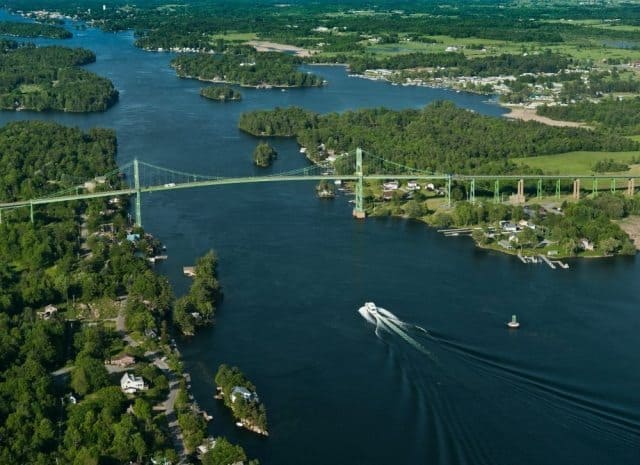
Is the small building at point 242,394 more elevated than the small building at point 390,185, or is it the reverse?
the small building at point 390,185

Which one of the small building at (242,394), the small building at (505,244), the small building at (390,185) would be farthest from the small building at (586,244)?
the small building at (242,394)

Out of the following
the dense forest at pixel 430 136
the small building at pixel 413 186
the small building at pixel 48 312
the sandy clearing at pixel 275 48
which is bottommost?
the small building at pixel 48 312

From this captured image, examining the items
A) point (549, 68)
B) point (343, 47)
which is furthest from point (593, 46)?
point (343, 47)

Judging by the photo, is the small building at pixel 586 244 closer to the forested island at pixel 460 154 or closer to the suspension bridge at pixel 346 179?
the forested island at pixel 460 154

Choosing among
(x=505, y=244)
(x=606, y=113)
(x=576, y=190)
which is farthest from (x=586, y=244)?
(x=606, y=113)

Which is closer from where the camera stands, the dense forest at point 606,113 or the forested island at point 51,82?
the dense forest at point 606,113

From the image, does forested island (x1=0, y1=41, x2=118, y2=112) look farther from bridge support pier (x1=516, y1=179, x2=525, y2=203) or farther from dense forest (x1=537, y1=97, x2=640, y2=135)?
bridge support pier (x1=516, y1=179, x2=525, y2=203)

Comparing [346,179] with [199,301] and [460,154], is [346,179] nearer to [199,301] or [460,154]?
[460,154]
